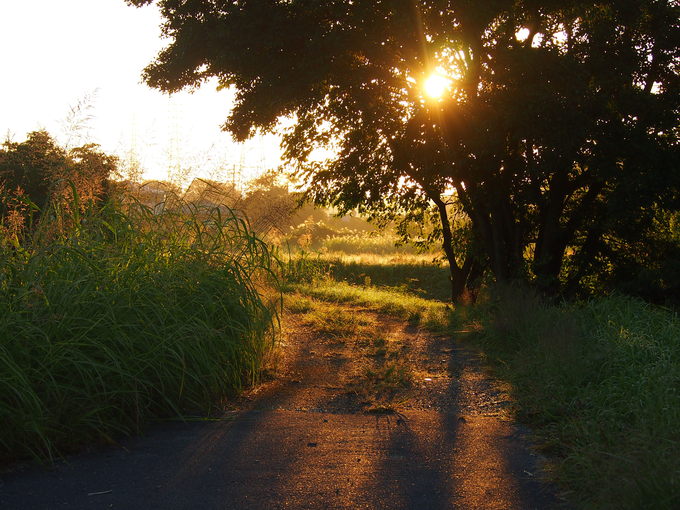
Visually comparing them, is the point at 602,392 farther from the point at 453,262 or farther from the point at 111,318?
the point at 453,262

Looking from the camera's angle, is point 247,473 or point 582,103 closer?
point 247,473

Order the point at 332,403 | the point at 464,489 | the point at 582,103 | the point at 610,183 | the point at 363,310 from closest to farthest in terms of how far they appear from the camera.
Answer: the point at 464,489, the point at 332,403, the point at 582,103, the point at 610,183, the point at 363,310

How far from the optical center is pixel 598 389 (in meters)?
5.13

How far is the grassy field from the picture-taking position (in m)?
3.41

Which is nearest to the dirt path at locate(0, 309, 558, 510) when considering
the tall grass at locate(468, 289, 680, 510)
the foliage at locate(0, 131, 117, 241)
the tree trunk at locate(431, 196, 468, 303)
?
the tall grass at locate(468, 289, 680, 510)

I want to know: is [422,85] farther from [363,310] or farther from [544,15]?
[363,310]

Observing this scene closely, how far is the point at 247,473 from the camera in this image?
4.05 metres

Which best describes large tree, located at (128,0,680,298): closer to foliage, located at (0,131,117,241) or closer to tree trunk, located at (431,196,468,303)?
tree trunk, located at (431,196,468,303)

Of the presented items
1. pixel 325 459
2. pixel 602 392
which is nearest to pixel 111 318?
pixel 325 459

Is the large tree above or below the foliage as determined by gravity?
above

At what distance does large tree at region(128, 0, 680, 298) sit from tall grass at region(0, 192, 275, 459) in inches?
179

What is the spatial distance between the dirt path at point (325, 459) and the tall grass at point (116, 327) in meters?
0.28

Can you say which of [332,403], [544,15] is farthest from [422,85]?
Answer: [332,403]

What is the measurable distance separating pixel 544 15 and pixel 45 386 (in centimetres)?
1063
